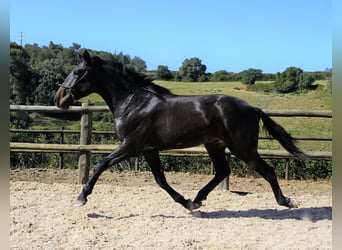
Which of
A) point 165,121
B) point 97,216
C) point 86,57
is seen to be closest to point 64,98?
point 86,57

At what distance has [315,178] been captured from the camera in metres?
9.16

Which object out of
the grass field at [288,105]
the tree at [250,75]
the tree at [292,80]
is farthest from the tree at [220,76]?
the tree at [292,80]

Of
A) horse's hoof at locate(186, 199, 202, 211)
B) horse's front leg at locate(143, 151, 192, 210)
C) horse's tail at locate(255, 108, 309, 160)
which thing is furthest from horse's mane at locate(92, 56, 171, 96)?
horse's hoof at locate(186, 199, 202, 211)

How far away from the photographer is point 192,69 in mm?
25172

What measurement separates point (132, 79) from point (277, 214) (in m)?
2.23

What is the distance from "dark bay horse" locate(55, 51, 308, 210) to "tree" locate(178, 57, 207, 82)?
60.8 ft

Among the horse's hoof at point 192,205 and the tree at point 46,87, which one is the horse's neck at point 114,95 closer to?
the horse's hoof at point 192,205

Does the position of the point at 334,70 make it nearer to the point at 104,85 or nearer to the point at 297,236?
the point at 297,236

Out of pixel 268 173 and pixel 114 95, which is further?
pixel 114 95

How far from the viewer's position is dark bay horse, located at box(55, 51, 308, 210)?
423 cm

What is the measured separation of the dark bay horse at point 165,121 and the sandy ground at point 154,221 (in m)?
0.28

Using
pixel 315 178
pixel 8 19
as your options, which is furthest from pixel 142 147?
pixel 315 178

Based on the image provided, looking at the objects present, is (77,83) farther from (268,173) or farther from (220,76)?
(220,76)

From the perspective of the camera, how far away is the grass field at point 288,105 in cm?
1077
